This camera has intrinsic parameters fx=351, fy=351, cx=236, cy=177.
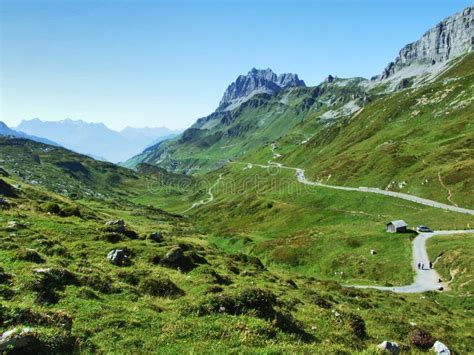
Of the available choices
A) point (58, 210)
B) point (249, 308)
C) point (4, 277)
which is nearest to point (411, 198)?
point (58, 210)

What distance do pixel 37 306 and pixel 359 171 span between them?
15020 centimetres

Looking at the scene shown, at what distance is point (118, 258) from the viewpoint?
100ft

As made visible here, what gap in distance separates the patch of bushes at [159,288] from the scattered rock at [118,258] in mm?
6759

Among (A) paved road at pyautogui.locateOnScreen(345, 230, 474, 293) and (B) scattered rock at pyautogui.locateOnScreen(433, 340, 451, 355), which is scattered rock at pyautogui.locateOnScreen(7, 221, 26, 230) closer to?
(B) scattered rock at pyautogui.locateOnScreen(433, 340, 451, 355)

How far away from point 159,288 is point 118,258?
8.29m

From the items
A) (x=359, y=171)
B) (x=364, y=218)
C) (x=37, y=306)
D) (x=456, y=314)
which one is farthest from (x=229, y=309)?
(x=359, y=171)

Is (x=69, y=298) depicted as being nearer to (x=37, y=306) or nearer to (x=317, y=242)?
(x=37, y=306)

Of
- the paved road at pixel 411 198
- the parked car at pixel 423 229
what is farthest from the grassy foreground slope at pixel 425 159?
the parked car at pixel 423 229

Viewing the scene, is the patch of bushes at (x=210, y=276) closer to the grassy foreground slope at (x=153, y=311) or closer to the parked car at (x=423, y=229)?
the grassy foreground slope at (x=153, y=311)

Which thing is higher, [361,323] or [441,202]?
[441,202]

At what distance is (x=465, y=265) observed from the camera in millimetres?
58531

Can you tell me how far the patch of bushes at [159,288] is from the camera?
2353 centimetres

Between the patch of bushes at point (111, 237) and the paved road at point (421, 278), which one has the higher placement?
the patch of bushes at point (111, 237)

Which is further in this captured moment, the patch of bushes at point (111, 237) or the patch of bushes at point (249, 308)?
the patch of bushes at point (111, 237)
